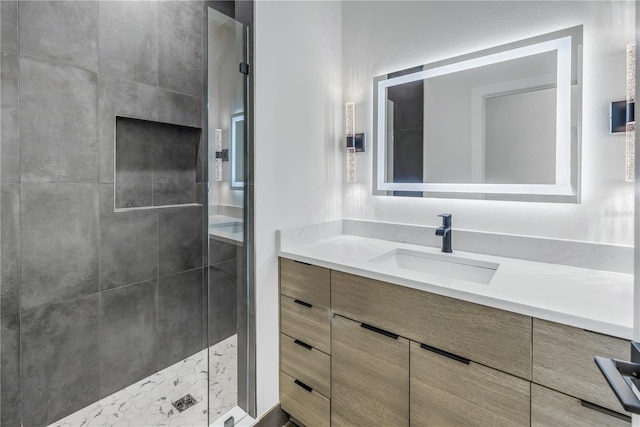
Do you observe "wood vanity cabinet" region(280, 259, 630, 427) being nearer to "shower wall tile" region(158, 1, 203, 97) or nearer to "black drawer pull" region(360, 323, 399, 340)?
"black drawer pull" region(360, 323, 399, 340)

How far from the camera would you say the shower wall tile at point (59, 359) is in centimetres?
150

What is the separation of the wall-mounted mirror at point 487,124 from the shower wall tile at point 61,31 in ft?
5.47

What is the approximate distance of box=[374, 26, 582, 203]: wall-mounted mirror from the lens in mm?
1308

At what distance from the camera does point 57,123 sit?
155 cm

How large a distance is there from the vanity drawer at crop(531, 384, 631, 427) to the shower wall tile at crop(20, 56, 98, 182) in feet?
7.34

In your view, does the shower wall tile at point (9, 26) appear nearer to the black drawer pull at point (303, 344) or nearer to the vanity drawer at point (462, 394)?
the black drawer pull at point (303, 344)

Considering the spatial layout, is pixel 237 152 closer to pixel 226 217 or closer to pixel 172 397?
pixel 226 217

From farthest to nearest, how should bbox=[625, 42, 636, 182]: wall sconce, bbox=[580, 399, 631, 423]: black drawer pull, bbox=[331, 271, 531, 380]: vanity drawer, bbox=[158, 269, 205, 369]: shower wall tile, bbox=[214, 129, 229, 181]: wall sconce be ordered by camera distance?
bbox=[158, 269, 205, 369]: shower wall tile < bbox=[214, 129, 229, 181]: wall sconce < bbox=[625, 42, 636, 182]: wall sconce < bbox=[331, 271, 531, 380]: vanity drawer < bbox=[580, 399, 631, 423]: black drawer pull

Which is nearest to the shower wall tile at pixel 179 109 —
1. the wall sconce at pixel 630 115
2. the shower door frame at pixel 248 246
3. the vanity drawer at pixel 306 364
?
the shower door frame at pixel 248 246

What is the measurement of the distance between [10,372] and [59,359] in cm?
19

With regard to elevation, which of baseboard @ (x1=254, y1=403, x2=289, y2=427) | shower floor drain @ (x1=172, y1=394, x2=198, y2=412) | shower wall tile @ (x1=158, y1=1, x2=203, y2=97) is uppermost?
shower wall tile @ (x1=158, y1=1, x2=203, y2=97)

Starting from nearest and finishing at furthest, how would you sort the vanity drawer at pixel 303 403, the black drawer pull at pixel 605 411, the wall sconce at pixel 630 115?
the black drawer pull at pixel 605 411, the wall sconce at pixel 630 115, the vanity drawer at pixel 303 403

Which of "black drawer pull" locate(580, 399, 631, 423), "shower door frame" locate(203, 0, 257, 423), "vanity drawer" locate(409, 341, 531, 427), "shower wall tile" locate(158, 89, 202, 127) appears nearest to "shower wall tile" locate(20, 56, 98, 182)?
"shower wall tile" locate(158, 89, 202, 127)

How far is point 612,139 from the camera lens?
1.21m
